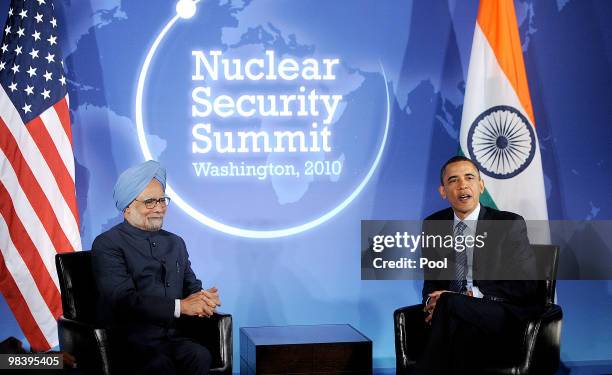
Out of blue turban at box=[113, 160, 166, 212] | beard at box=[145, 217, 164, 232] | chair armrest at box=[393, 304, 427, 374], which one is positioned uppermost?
blue turban at box=[113, 160, 166, 212]

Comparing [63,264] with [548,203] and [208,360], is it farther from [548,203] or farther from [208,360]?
[548,203]

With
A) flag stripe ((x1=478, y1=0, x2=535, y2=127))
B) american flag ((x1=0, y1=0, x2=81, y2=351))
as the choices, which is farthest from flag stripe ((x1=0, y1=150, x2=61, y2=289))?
flag stripe ((x1=478, y1=0, x2=535, y2=127))

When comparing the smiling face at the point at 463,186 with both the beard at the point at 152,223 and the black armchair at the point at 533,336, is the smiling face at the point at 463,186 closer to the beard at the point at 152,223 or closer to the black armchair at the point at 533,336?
the black armchair at the point at 533,336

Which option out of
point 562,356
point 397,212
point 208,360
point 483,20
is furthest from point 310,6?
point 562,356

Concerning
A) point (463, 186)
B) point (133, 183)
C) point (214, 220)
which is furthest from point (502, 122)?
point (133, 183)

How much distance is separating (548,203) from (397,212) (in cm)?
110

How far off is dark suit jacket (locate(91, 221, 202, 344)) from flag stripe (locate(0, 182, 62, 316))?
1151 millimetres

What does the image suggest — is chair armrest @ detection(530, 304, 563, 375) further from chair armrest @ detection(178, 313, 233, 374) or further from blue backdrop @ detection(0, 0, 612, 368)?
blue backdrop @ detection(0, 0, 612, 368)

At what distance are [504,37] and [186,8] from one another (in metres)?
2.14

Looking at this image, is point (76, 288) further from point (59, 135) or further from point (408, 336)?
point (408, 336)

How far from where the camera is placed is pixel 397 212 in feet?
17.1

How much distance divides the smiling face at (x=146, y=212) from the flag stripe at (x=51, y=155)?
1134 millimetres

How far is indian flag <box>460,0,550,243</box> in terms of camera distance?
4.93 m

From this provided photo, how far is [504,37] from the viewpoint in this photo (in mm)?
4965
